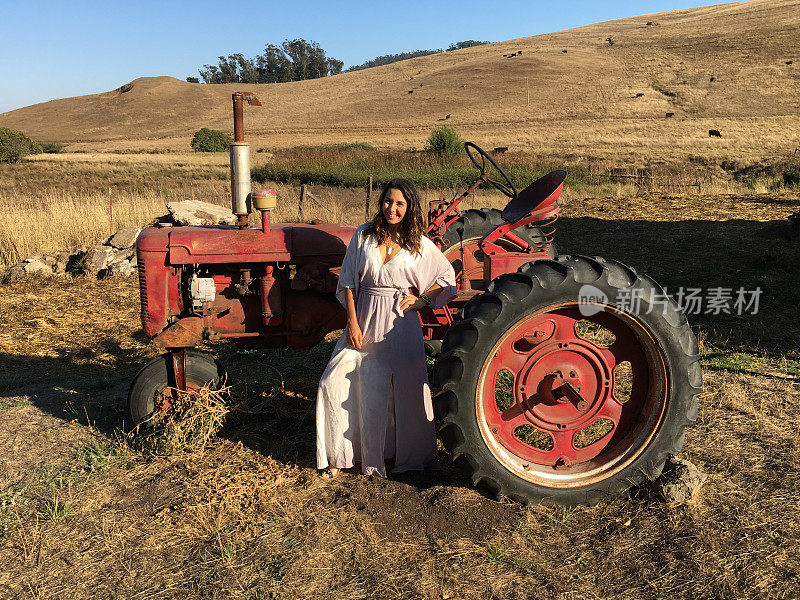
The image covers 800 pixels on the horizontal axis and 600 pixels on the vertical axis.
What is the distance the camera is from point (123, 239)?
10.1 metres

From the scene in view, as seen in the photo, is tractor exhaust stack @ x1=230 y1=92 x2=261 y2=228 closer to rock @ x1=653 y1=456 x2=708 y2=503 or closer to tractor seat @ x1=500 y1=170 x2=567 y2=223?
tractor seat @ x1=500 y1=170 x2=567 y2=223

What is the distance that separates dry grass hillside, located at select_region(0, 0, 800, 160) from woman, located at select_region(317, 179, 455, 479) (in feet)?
90.2

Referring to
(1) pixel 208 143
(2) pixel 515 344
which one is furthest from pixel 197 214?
(1) pixel 208 143

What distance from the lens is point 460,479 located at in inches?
135

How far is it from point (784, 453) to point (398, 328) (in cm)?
229

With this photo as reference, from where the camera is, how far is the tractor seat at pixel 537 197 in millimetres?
3822

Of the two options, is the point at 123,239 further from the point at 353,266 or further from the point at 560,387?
the point at 560,387

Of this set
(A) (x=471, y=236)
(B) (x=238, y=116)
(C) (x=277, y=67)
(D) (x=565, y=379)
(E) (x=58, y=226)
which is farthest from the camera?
(C) (x=277, y=67)

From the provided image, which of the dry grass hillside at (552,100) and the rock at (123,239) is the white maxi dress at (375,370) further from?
the dry grass hillside at (552,100)

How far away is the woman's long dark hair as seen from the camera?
10.8 ft

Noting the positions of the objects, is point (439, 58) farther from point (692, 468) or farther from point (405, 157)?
point (692, 468)

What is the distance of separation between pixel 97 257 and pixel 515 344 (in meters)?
7.90

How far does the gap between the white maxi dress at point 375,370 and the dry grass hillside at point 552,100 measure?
2752cm

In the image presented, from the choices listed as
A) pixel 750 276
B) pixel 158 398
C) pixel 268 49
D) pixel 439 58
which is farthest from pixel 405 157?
pixel 268 49
